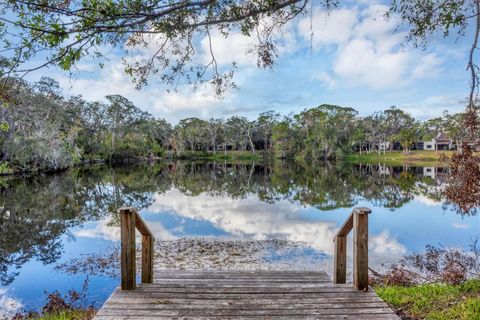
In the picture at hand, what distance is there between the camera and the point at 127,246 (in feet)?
12.1

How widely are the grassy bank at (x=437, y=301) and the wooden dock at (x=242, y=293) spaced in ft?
3.50

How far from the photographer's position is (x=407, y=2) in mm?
4402

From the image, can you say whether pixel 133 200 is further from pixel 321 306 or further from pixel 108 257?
pixel 321 306

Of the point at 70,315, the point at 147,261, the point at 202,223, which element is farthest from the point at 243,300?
the point at 202,223

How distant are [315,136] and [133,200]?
137ft

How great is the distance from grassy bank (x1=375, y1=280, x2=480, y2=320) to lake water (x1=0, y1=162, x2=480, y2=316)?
3160mm

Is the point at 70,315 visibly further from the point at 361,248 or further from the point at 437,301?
the point at 437,301

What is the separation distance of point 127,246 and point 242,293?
1.43 metres

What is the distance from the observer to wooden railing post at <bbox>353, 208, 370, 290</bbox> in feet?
12.2

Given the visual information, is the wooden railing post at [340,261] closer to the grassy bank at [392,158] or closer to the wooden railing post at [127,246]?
the wooden railing post at [127,246]

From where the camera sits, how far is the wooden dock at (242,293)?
3129 mm

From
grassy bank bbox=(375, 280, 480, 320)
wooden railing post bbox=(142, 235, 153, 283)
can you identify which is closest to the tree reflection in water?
wooden railing post bbox=(142, 235, 153, 283)

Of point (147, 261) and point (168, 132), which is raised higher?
point (168, 132)

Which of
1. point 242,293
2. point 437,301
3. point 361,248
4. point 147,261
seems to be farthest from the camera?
point 437,301
